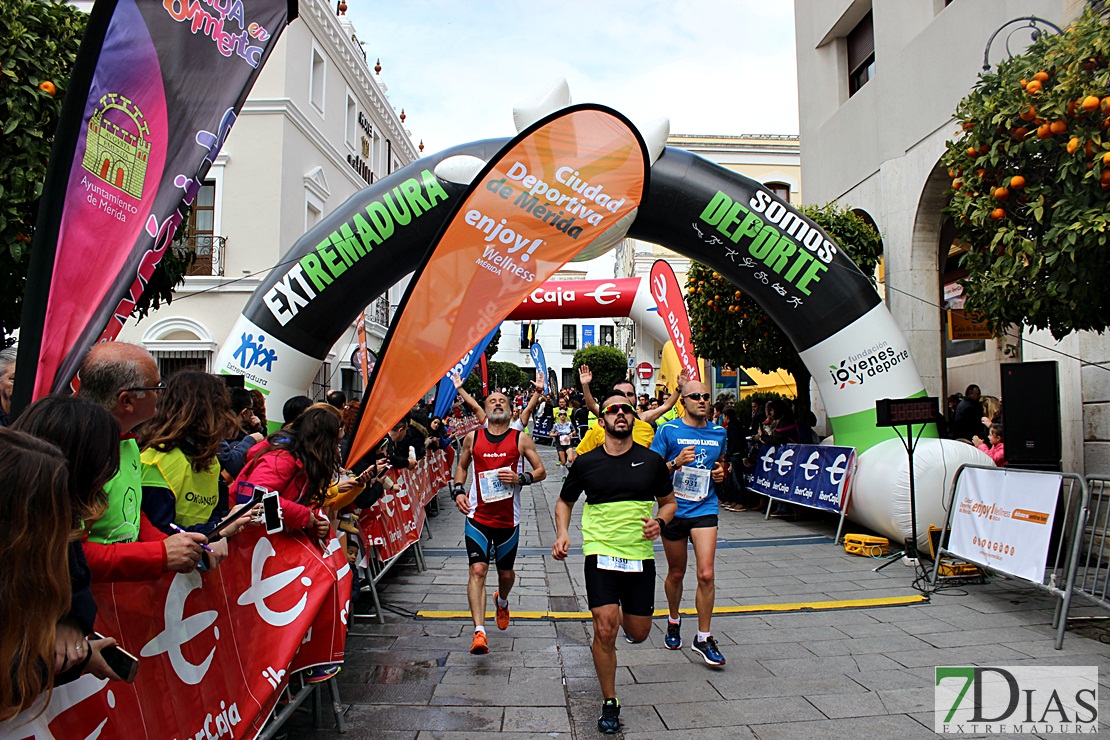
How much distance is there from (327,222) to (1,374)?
5374 mm

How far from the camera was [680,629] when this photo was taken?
5.44 metres

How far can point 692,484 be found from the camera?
17.2 ft

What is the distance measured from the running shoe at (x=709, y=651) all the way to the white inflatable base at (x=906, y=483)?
3.82m

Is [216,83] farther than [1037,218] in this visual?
No

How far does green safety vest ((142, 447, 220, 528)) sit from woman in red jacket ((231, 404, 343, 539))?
1.51 feet

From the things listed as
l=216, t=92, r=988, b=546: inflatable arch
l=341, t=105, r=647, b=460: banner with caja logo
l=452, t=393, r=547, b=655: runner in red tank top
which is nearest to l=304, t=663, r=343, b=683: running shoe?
l=341, t=105, r=647, b=460: banner with caja logo

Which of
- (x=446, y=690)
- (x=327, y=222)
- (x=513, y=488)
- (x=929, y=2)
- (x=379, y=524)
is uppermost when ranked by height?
(x=929, y=2)

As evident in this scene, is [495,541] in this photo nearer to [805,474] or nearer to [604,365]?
[805,474]

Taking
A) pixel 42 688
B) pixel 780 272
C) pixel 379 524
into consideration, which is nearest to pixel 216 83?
pixel 42 688

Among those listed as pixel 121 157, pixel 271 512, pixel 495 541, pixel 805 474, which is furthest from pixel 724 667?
pixel 805 474

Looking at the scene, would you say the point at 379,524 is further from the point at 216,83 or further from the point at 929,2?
the point at 929,2

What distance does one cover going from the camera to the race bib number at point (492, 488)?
539 centimetres

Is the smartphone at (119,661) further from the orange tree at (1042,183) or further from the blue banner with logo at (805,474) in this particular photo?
the blue banner with logo at (805,474)

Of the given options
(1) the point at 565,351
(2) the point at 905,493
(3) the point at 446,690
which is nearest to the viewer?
(3) the point at 446,690
